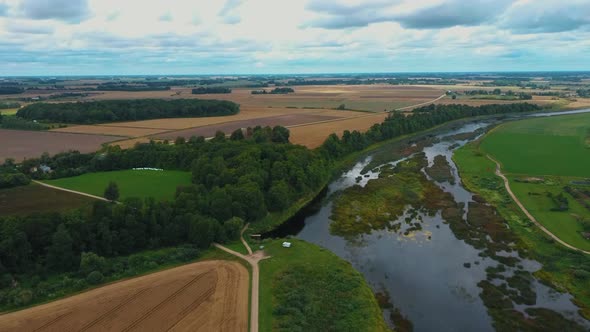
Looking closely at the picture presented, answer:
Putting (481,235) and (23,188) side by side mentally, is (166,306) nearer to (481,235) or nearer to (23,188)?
(481,235)

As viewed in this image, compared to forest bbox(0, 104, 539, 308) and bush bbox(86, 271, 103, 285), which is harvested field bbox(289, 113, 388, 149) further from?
bush bbox(86, 271, 103, 285)

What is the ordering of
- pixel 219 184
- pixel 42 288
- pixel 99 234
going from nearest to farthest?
pixel 42 288 < pixel 99 234 < pixel 219 184

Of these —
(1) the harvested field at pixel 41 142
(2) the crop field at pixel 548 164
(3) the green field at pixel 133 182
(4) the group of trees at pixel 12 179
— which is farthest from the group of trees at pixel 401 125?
(1) the harvested field at pixel 41 142

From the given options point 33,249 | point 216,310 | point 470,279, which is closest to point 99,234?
point 33,249

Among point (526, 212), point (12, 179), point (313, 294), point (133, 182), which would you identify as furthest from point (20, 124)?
point (526, 212)

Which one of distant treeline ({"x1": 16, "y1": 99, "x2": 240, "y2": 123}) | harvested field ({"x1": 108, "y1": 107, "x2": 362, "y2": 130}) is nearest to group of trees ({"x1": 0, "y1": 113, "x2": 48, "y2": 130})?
distant treeline ({"x1": 16, "y1": 99, "x2": 240, "y2": 123})

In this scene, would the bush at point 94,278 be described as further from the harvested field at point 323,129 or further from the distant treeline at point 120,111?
the distant treeline at point 120,111
